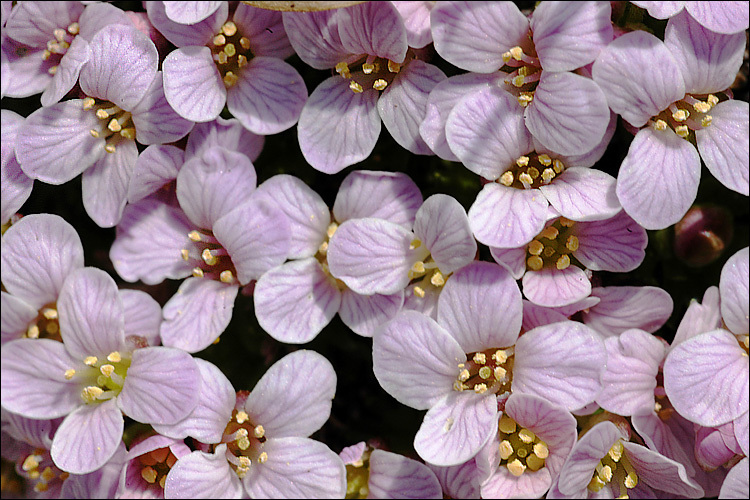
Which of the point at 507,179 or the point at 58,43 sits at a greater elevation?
the point at 58,43

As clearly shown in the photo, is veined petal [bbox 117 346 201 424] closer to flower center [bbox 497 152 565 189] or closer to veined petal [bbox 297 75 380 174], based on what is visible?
veined petal [bbox 297 75 380 174]

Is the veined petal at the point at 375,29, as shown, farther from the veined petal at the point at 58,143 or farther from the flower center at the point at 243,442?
the flower center at the point at 243,442

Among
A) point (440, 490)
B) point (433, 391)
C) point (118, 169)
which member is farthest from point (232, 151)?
point (440, 490)

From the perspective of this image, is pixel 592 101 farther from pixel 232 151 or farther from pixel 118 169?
pixel 118 169

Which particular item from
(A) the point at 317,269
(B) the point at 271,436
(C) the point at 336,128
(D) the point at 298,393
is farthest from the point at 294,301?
(C) the point at 336,128

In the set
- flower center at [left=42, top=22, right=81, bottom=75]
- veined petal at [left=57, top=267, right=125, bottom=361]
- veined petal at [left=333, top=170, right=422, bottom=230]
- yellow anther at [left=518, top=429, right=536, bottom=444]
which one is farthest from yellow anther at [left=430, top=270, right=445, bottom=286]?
flower center at [left=42, top=22, right=81, bottom=75]

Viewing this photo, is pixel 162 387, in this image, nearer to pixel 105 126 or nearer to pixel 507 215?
pixel 105 126
